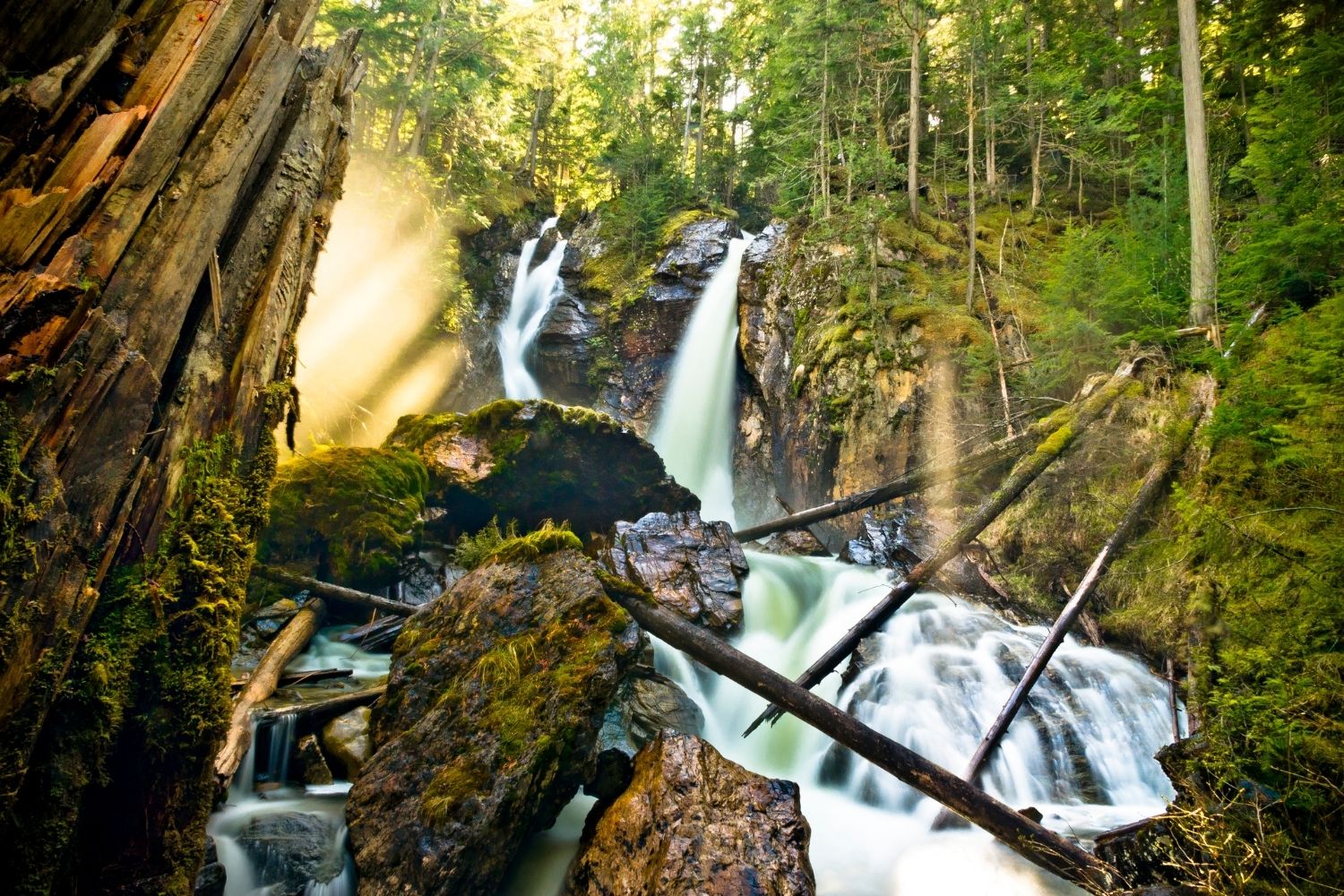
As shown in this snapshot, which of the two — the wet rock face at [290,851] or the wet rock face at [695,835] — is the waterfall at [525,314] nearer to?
the wet rock face at [290,851]

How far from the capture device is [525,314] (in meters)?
22.2

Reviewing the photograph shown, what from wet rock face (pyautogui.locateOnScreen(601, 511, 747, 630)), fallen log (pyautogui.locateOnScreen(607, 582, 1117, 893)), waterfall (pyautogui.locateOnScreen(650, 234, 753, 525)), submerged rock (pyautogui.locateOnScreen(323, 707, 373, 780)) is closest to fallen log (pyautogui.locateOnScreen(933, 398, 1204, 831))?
fallen log (pyautogui.locateOnScreen(607, 582, 1117, 893))

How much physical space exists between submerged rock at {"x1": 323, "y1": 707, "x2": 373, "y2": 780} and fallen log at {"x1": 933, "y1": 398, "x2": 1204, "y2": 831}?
522 centimetres

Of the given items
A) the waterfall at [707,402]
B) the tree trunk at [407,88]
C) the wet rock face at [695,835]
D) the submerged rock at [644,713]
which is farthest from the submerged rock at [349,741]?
the tree trunk at [407,88]

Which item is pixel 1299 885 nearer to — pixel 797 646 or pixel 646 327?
pixel 797 646

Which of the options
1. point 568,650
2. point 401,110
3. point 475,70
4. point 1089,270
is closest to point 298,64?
point 568,650

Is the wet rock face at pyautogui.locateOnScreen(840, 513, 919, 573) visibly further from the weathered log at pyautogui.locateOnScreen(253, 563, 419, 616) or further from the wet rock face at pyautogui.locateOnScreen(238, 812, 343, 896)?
the wet rock face at pyautogui.locateOnScreen(238, 812, 343, 896)

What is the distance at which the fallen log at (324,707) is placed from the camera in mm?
5480

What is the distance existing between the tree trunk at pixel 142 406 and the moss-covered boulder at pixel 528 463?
758 cm

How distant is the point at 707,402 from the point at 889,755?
14106 mm

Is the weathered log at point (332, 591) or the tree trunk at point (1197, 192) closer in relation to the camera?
the weathered log at point (332, 591)

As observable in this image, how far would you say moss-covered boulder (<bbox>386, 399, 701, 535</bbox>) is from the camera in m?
10.8

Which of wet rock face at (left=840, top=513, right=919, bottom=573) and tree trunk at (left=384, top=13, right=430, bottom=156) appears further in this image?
tree trunk at (left=384, top=13, right=430, bottom=156)

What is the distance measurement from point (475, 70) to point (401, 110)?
359 cm
